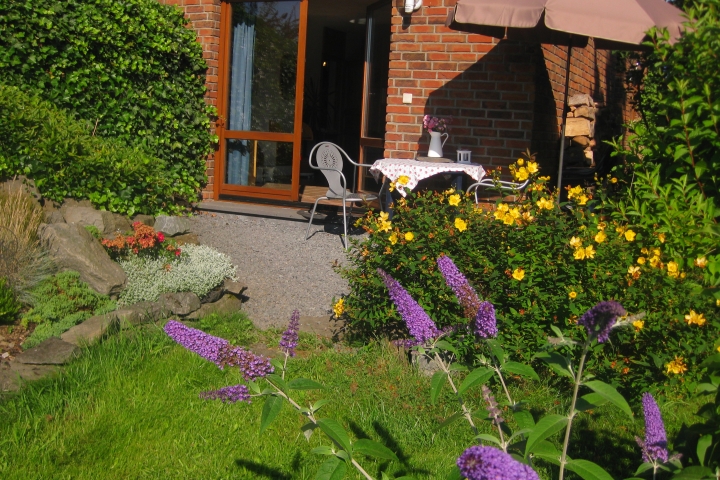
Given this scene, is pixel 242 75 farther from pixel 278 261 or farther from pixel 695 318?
pixel 695 318

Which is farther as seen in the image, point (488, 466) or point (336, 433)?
point (336, 433)

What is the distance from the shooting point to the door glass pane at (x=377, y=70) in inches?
334

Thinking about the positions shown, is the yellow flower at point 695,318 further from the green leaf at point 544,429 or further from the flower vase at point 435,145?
the flower vase at point 435,145

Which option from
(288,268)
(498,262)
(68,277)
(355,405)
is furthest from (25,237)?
(498,262)

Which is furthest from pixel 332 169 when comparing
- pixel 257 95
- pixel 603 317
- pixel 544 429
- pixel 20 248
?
pixel 603 317

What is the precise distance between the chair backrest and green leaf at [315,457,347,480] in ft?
16.6

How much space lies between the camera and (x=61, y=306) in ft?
15.4

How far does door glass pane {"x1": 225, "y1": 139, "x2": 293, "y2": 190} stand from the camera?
8.46 metres

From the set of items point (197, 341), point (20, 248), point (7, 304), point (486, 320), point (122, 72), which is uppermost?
point (122, 72)

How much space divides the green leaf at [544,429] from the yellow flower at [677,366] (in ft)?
6.36

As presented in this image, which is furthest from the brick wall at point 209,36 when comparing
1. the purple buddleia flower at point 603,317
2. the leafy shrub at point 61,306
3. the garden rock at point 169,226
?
the purple buddleia flower at point 603,317

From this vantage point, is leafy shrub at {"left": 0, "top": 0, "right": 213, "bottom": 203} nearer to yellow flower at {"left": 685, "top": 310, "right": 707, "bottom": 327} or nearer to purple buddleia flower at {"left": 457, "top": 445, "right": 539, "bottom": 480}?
yellow flower at {"left": 685, "top": 310, "right": 707, "bottom": 327}

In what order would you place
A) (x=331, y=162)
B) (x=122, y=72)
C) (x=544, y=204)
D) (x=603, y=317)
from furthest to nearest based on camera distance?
(x=122, y=72) < (x=331, y=162) < (x=544, y=204) < (x=603, y=317)

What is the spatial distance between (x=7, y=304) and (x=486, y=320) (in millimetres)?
3663
